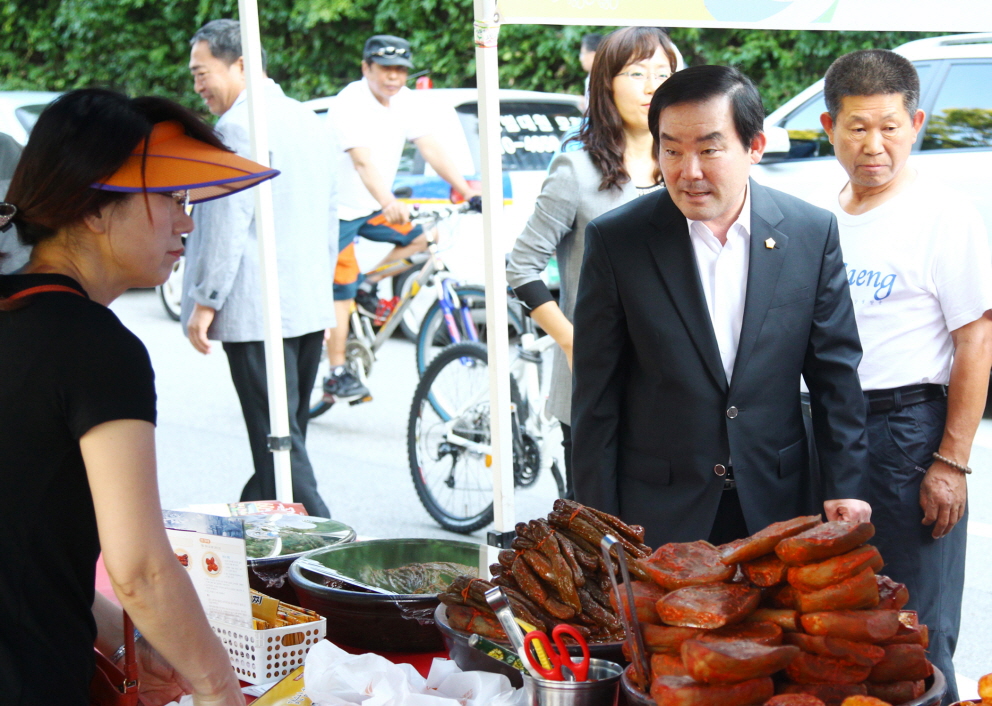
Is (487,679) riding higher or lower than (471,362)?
higher

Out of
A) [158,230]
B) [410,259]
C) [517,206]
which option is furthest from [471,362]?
[158,230]

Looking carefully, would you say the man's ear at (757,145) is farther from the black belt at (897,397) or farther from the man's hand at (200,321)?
the man's hand at (200,321)

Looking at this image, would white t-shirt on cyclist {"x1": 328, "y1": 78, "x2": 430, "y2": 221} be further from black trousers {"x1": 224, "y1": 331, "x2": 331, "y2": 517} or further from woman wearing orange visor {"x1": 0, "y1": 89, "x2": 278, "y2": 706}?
woman wearing orange visor {"x1": 0, "y1": 89, "x2": 278, "y2": 706}

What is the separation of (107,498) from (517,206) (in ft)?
20.8

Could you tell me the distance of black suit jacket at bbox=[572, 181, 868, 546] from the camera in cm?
215

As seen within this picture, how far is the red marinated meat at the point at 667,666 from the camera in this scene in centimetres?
125

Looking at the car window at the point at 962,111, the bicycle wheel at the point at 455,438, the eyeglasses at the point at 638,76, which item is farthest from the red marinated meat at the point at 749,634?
the car window at the point at 962,111

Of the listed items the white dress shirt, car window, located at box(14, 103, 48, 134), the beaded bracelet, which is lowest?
the beaded bracelet

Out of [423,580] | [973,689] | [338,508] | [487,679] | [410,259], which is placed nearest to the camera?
[487,679]

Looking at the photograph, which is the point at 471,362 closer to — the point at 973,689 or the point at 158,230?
the point at 973,689

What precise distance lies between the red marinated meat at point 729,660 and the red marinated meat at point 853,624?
61mm

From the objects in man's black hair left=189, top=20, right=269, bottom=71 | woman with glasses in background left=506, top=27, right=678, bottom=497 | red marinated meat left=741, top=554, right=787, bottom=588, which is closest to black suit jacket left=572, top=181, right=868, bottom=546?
woman with glasses in background left=506, top=27, right=678, bottom=497

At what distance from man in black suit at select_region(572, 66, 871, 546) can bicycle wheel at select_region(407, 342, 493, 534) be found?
264 centimetres

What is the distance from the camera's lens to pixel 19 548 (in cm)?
144
